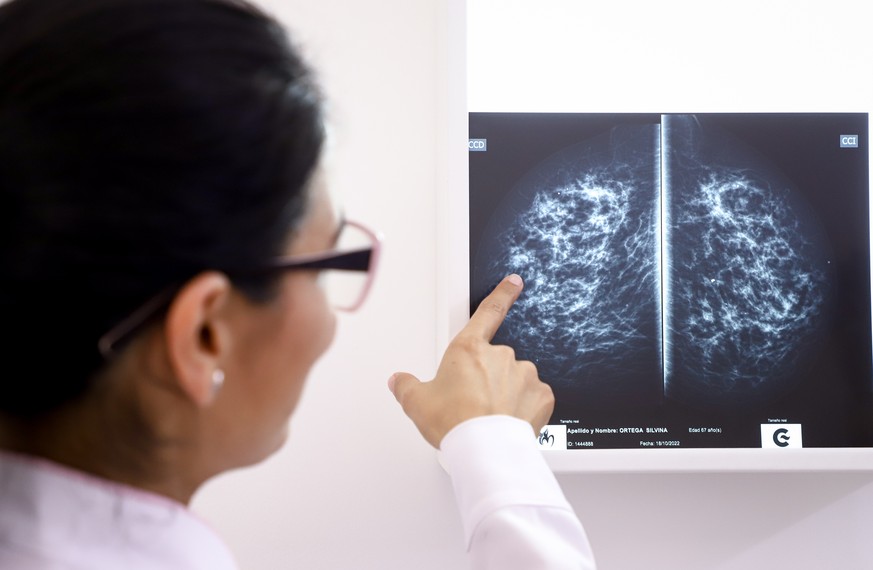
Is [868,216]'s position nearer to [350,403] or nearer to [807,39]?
[807,39]

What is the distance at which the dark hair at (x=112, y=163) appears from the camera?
1.53 feet

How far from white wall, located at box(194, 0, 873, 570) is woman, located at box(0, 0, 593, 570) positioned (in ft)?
1.92

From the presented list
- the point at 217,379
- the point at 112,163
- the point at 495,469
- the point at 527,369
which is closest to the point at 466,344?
the point at 527,369

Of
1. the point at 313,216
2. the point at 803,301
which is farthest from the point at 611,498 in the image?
the point at 313,216

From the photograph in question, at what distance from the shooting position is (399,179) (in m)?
1.23

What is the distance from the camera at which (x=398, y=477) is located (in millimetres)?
1215

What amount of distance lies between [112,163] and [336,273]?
0.18 meters

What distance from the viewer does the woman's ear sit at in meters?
0.50

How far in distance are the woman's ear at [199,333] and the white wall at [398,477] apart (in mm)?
671

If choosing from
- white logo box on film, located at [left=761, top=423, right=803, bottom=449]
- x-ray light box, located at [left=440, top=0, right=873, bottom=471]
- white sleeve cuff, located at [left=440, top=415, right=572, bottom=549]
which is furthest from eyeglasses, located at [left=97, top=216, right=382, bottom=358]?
white logo box on film, located at [left=761, top=423, right=803, bottom=449]

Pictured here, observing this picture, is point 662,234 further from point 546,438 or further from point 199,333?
Result: point 199,333

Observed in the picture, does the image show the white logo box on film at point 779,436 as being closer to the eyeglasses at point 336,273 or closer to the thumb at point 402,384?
the thumb at point 402,384

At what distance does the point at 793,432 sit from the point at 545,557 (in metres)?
0.54

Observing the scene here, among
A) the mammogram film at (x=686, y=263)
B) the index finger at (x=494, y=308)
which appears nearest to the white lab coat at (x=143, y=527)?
the index finger at (x=494, y=308)
